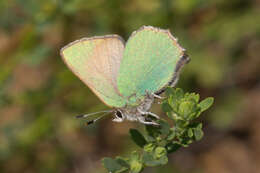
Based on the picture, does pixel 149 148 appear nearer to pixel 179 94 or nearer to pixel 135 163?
pixel 135 163

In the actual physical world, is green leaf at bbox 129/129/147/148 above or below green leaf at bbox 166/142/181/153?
above

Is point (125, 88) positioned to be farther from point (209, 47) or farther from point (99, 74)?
point (209, 47)

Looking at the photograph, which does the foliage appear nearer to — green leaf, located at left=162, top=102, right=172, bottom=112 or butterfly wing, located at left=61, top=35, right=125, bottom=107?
green leaf, located at left=162, top=102, right=172, bottom=112

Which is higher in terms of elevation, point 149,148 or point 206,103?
point 206,103

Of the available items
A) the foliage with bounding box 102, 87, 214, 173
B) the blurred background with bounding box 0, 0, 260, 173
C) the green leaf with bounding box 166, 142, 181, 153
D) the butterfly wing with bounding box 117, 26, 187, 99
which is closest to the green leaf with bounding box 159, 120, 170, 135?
the foliage with bounding box 102, 87, 214, 173

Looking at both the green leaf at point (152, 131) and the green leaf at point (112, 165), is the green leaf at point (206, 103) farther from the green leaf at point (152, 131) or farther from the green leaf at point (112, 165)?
the green leaf at point (112, 165)

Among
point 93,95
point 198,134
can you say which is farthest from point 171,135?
point 93,95

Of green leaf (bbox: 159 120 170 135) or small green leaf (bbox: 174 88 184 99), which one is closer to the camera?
small green leaf (bbox: 174 88 184 99)
